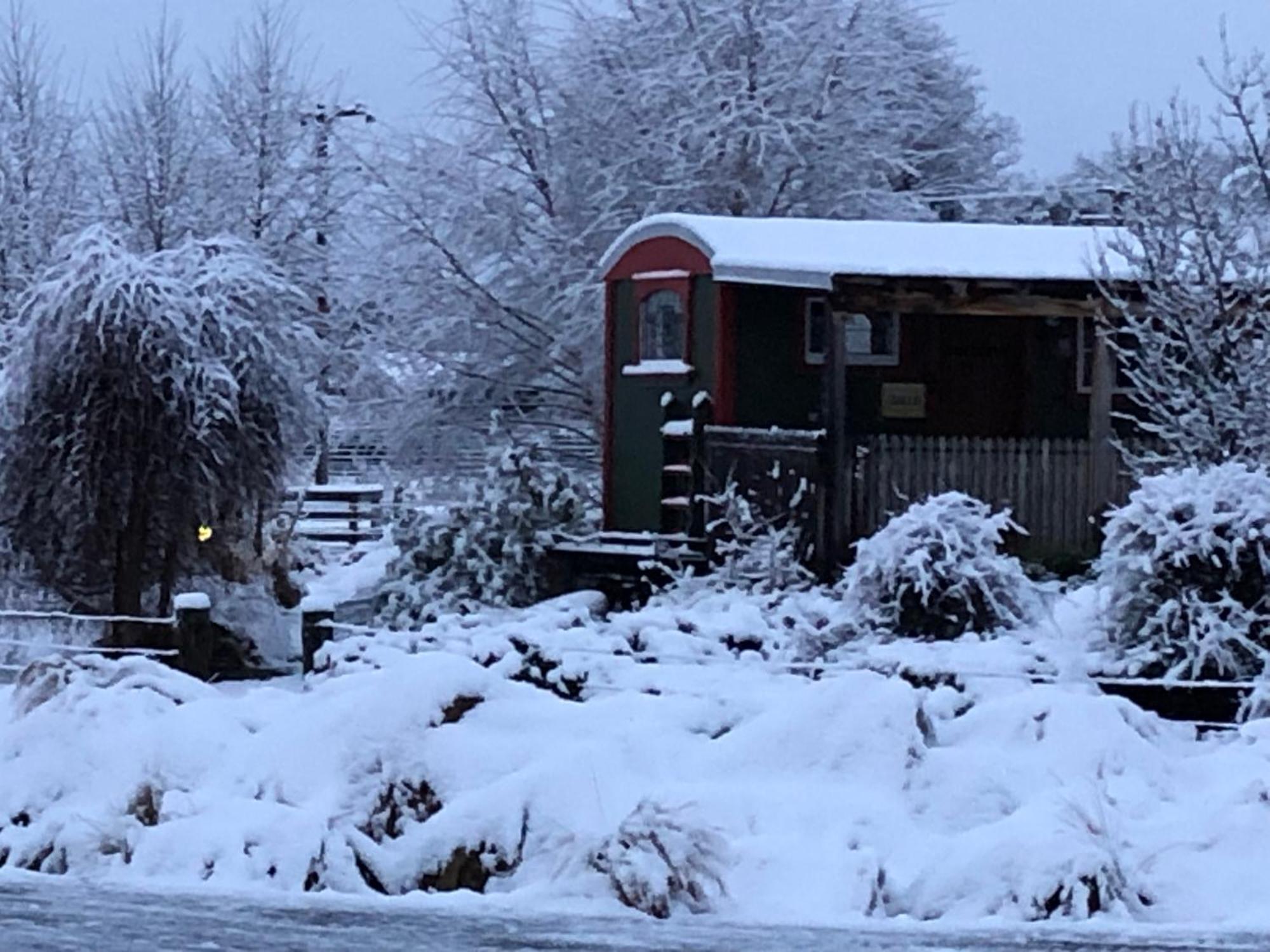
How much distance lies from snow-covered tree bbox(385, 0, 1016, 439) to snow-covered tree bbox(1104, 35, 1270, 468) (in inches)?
520

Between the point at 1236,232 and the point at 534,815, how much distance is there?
930 cm

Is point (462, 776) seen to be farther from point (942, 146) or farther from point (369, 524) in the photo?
point (942, 146)

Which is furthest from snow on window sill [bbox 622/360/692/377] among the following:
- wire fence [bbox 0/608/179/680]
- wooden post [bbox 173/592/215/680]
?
wooden post [bbox 173/592/215/680]

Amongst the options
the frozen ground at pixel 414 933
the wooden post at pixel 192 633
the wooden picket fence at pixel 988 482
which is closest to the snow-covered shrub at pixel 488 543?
the wooden picket fence at pixel 988 482

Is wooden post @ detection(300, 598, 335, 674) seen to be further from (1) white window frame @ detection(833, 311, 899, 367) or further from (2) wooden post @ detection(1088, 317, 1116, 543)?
(1) white window frame @ detection(833, 311, 899, 367)

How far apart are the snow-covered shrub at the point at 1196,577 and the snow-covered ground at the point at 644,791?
82 centimetres

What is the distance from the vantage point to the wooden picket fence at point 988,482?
16203 millimetres

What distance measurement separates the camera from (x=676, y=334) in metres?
19.8

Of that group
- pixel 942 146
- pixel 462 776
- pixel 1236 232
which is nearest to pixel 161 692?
pixel 462 776

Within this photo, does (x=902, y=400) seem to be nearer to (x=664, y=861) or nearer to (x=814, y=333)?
(x=814, y=333)

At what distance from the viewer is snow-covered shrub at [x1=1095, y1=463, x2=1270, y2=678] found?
442 inches

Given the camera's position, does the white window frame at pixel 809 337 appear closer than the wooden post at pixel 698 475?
No

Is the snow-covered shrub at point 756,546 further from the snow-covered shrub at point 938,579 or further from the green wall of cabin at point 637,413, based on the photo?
the green wall of cabin at point 637,413

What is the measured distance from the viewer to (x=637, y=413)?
2034 centimetres
